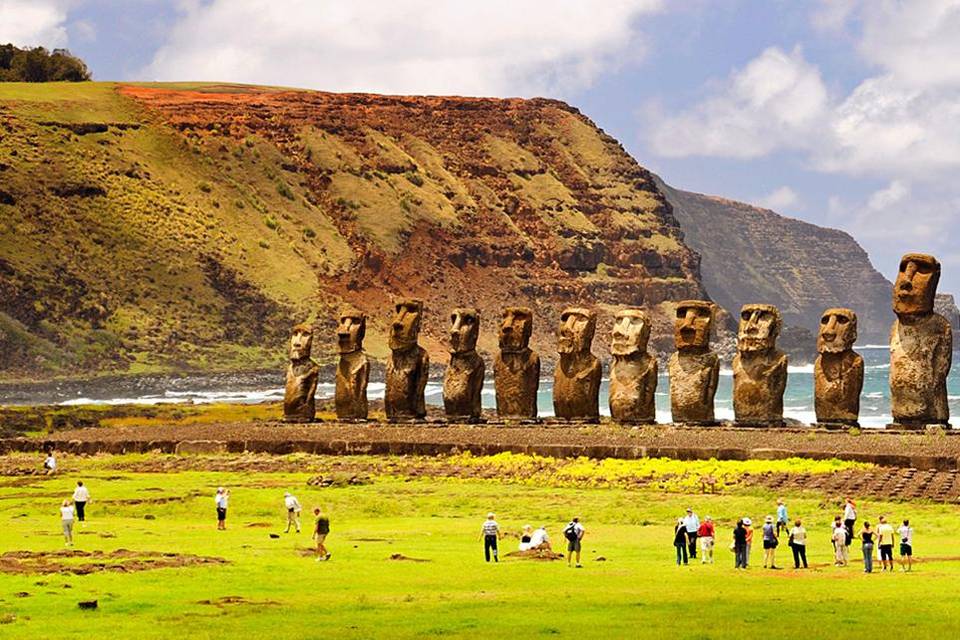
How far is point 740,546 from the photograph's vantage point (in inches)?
1145

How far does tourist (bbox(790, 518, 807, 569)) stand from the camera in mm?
28797

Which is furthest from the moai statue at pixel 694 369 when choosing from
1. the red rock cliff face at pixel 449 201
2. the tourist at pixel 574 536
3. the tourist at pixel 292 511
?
the red rock cliff face at pixel 449 201

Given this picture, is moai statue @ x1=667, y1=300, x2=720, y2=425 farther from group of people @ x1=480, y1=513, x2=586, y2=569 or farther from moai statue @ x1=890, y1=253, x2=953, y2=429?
group of people @ x1=480, y1=513, x2=586, y2=569

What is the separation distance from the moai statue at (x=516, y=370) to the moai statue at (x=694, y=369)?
4.89 m

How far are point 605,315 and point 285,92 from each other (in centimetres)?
3972

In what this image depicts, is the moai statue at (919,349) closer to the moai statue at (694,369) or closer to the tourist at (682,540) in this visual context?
the moai statue at (694,369)

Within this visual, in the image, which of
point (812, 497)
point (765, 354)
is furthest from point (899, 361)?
point (812, 497)

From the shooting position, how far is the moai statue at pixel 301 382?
181 ft

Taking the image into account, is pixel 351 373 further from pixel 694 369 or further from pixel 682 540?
pixel 682 540

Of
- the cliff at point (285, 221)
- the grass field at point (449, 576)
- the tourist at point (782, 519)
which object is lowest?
the grass field at point (449, 576)

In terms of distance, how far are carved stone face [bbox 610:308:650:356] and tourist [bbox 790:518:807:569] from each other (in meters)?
19.6

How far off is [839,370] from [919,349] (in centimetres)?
213

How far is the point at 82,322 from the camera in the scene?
399 feet

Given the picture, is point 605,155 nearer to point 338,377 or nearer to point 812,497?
point 338,377
